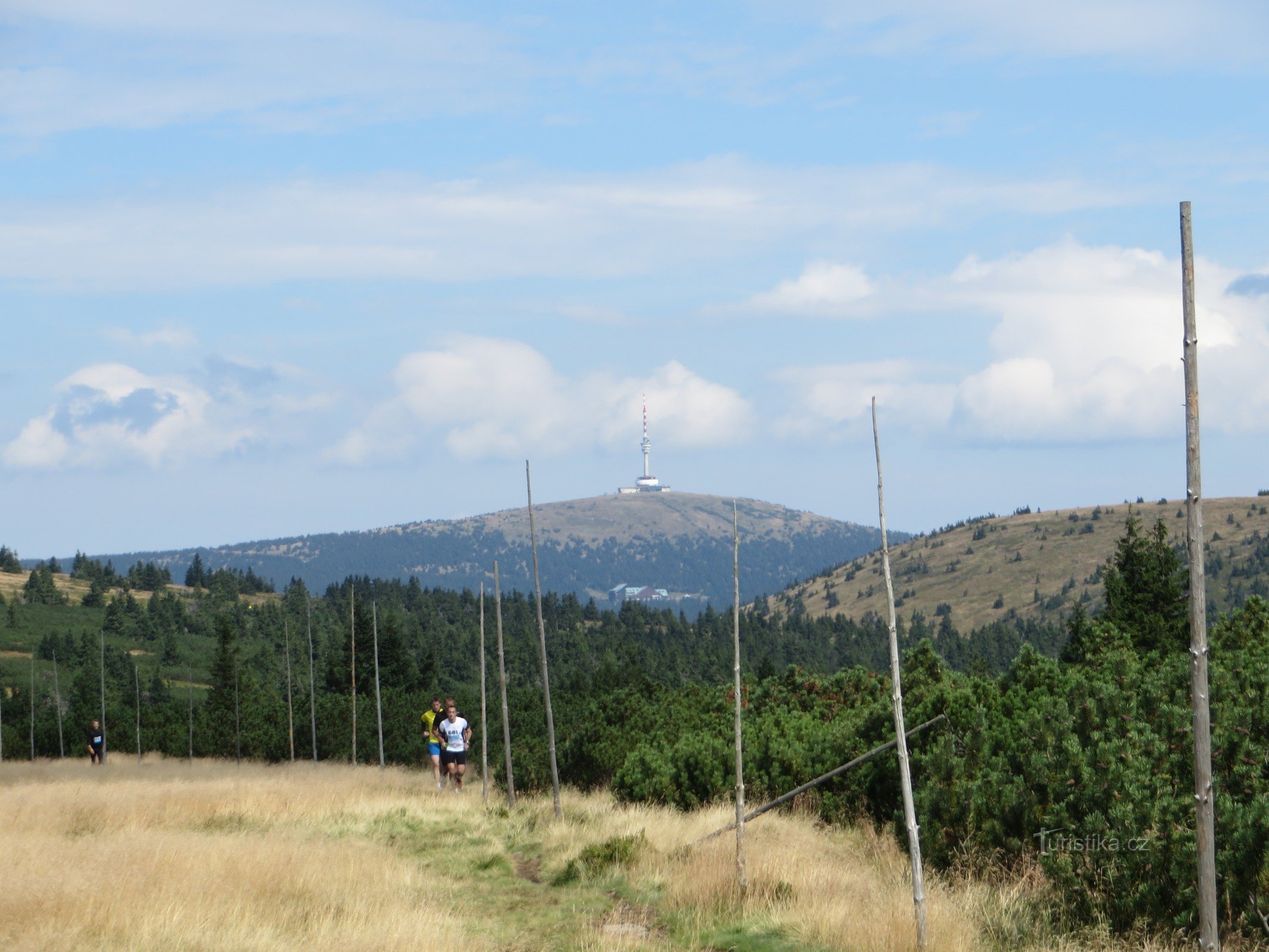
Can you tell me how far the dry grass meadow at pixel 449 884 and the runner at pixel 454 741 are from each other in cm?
277

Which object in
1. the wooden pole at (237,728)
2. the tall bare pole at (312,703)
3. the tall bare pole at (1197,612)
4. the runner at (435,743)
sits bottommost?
the wooden pole at (237,728)

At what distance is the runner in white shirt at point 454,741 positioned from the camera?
23.3 metres

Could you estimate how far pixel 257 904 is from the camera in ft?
38.3

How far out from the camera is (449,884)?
46.8 ft

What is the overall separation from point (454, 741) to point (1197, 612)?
1830cm

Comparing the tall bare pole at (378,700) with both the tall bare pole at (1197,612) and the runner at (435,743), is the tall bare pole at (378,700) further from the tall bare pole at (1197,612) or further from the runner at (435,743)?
the tall bare pole at (1197,612)

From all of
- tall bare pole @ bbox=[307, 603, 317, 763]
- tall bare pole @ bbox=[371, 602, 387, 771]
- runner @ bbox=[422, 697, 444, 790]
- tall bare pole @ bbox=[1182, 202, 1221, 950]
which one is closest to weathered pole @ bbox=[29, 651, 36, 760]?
tall bare pole @ bbox=[307, 603, 317, 763]

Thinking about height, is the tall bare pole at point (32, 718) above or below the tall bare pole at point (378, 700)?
below

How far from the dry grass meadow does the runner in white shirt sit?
278 centimetres

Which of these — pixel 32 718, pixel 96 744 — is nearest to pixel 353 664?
pixel 96 744

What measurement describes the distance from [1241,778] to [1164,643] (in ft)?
78.7

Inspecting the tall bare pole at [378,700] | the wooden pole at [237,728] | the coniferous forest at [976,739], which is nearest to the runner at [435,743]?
the coniferous forest at [976,739]

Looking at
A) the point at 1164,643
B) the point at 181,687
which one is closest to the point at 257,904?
the point at 1164,643

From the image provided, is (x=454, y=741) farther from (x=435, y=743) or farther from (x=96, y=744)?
(x=96, y=744)
